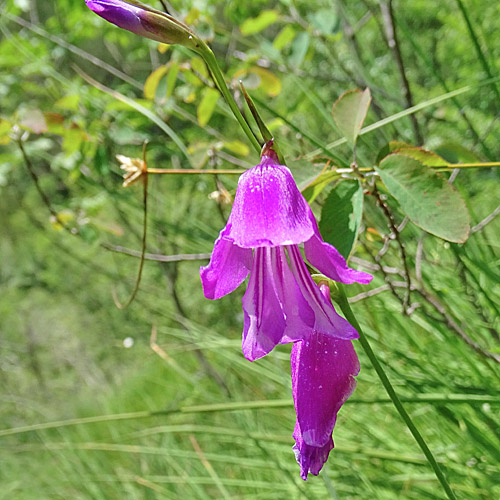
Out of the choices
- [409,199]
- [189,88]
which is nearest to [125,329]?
[189,88]

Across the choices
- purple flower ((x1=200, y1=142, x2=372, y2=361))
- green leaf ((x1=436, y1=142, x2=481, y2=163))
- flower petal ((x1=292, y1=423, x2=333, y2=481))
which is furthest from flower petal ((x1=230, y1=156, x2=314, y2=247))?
green leaf ((x1=436, y1=142, x2=481, y2=163))

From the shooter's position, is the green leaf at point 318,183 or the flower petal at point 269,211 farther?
the green leaf at point 318,183

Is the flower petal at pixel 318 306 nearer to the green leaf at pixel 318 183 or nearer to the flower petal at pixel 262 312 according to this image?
the flower petal at pixel 262 312

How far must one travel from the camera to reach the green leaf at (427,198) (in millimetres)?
415

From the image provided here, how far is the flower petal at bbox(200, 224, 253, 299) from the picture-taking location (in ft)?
1.07

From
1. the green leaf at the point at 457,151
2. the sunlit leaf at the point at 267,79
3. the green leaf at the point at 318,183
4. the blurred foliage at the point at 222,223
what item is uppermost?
the green leaf at the point at 457,151

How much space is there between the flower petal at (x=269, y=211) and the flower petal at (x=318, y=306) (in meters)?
0.02

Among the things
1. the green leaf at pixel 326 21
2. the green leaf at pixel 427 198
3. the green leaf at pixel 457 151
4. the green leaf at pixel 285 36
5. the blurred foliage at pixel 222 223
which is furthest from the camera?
the green leaf at pixel 285 36

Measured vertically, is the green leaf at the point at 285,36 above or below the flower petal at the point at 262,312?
above

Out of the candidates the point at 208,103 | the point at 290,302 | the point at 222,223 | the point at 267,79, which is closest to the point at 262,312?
the point at 290,302

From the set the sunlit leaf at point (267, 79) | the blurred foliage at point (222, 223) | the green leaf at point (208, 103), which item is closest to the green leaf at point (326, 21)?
the blurred foliage at point (222, 223)

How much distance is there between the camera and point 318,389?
1.05 ft

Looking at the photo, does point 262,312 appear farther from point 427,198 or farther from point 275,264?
point 427,198

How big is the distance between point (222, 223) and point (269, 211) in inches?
44.4
